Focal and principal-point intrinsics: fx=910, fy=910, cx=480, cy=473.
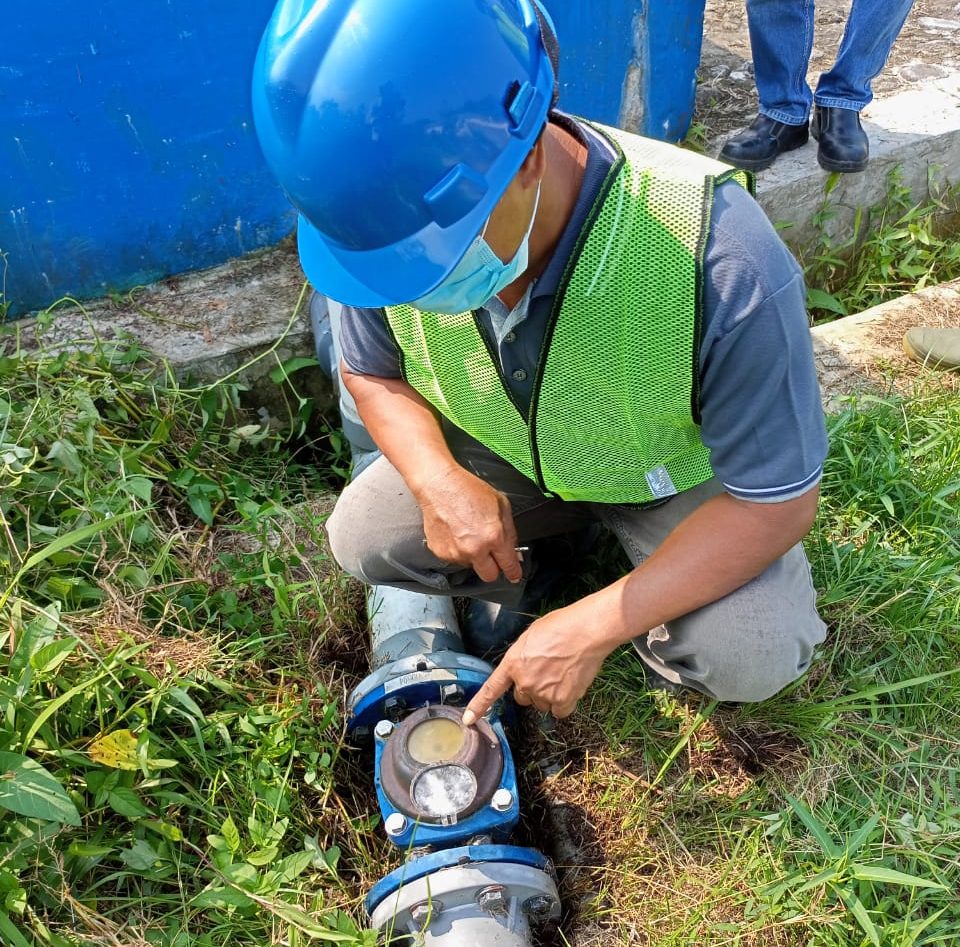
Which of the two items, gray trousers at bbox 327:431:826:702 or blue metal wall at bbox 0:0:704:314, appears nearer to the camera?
gray trousers at bbox 327:431:826:702

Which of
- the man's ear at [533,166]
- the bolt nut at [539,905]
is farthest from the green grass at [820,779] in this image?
the man's ear at [533,166]

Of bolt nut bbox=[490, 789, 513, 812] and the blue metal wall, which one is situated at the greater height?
the blue metal wall

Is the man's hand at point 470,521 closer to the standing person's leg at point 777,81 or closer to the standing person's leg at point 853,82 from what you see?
the standing person's leg at point 777,81

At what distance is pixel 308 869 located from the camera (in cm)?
194

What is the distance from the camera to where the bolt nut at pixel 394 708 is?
203 centimetres

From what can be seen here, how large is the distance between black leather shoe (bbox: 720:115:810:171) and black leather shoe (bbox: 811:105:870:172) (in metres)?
0.13

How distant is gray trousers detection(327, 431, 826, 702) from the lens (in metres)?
1.83

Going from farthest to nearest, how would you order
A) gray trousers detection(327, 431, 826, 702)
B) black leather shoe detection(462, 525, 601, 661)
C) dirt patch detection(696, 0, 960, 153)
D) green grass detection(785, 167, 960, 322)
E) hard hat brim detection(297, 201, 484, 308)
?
dirt patch detection(696, 0, 960, 153) < green grass detection(785, 167, 960, 322) < black leather shoe detection(462, 525, 601, 661) < gray trousers detection(327, 431, 826, 702) < hard hat brim detection(297, 201, 484, 308)

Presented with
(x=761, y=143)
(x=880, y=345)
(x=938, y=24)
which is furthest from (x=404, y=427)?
(x=938, y=24)

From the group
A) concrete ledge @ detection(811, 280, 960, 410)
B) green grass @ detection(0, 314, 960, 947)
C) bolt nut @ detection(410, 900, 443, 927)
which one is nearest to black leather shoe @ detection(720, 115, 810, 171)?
concrete ledge @ detection(811, 280, 960, 410)

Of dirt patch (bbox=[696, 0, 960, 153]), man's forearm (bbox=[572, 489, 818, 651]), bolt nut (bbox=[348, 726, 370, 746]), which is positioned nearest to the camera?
Result: man's forearm (bbox=[572, 489, 818, 651])

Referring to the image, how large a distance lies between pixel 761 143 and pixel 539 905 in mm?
2868

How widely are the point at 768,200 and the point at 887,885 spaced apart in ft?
8.10

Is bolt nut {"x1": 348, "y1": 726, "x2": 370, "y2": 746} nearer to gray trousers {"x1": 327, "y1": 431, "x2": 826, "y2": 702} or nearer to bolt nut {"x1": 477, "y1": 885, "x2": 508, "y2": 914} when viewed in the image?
gray trousers {"x1": 327, "y1": 431, "x2": 826, "y2": 702}
